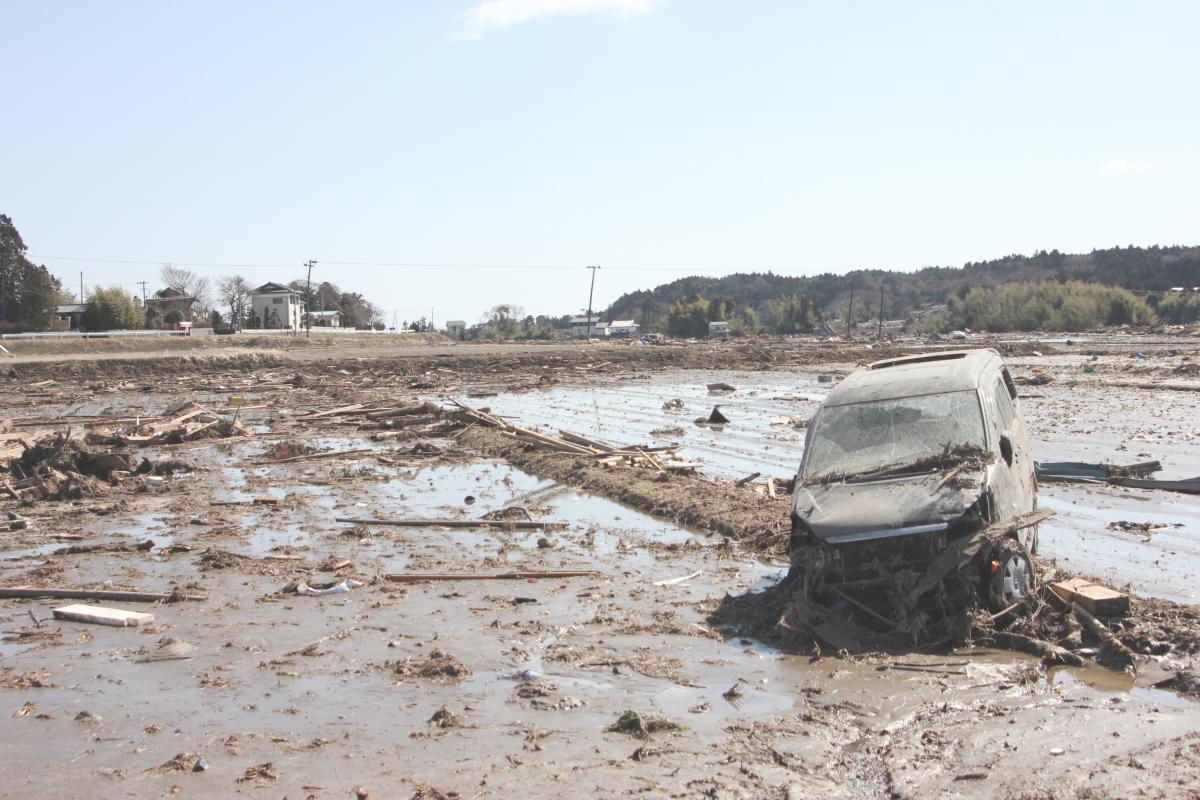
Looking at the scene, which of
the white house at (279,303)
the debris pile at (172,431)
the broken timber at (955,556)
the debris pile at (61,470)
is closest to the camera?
the broken timber at (955,556)

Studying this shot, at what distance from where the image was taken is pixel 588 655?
820 centimetres

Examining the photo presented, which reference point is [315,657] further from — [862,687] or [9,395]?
[9,395]

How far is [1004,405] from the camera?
10188 millimetres

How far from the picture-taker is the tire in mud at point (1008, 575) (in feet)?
26.3

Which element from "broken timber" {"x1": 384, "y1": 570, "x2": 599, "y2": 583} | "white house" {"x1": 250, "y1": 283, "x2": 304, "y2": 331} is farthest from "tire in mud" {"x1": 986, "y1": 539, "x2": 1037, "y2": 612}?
"white house" {"x1": 250, "y1": 283, "x2": 304, "y2": 331}

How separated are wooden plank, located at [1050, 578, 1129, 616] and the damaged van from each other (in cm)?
29

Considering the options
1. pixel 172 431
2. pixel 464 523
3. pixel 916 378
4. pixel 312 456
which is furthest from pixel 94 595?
pixel 172 431

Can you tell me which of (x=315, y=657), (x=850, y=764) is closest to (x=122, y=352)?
(x=315, y=657)

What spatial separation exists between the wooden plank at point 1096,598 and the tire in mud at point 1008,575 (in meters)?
0.29

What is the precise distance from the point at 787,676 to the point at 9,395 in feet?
136

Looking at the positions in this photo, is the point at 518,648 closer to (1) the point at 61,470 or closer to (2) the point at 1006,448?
(2) the point at 1006,448

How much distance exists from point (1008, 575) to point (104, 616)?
7.91 m

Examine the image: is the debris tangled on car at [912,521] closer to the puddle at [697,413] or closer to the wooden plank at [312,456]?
the puddle at [697,413]

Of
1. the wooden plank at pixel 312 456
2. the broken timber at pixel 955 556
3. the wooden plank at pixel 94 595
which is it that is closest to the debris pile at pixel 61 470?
the wooden plank at pixel 312 456
